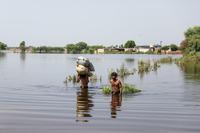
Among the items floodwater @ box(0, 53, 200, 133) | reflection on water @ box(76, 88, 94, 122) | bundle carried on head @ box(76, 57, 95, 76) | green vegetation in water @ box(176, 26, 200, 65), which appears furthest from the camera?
green vegetation in water @ box(176, 26, 200, 65)

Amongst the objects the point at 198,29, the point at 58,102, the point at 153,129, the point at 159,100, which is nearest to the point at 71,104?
the point at 58,102

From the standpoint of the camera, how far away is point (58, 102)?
1939 cm

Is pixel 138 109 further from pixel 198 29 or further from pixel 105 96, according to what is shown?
pixel 198 29

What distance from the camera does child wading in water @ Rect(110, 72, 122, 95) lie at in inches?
820

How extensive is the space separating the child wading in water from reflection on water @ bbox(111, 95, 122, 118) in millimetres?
442

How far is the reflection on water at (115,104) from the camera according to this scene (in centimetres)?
1588

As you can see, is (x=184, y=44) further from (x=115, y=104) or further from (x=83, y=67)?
(x=115, y=104)

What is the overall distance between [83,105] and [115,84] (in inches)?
133

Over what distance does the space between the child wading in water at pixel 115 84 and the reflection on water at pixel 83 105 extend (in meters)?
1.20

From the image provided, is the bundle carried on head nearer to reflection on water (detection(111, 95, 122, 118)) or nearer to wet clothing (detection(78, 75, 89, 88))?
wet clothing (detection(78, 75, 89, 88))

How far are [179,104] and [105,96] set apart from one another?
3.90 m

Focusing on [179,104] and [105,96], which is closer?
[179,104]

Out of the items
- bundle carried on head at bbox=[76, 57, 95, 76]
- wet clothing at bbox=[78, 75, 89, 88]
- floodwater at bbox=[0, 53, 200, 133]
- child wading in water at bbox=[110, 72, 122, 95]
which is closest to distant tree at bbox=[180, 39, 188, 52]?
wet clothing at bbox=[78, 75, 89, 88]

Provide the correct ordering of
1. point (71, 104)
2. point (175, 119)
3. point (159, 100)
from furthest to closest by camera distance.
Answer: point (159, 100) < point (71, 104) < point (175, 119)
